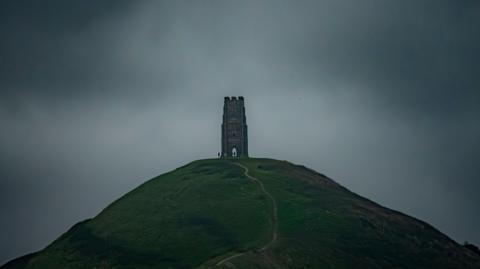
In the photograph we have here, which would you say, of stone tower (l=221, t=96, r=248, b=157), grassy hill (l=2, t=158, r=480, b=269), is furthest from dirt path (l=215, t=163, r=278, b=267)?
stone tower (l=221, t=96, r=248, b=157)

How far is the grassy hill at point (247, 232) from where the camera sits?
84.6m

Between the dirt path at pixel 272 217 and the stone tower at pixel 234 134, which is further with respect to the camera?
the stone tower at pixel 234 134

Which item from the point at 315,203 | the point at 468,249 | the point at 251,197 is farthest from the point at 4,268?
the point at 468,249

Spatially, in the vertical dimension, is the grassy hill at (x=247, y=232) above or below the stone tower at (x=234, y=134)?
below

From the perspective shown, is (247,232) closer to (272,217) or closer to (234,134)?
(272,217)

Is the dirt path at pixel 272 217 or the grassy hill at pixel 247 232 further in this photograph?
the grassy hill at pixel 247 232

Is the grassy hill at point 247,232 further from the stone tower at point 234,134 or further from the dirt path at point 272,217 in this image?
the stone tower at point 234,134

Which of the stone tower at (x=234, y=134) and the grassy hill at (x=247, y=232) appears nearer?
the grassy hill at (x=247, y=232)

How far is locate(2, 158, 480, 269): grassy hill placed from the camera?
84562 mm

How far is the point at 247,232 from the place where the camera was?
307 feet

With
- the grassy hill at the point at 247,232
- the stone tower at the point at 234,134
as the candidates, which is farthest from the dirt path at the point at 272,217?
the stone tower at the point at 234,134

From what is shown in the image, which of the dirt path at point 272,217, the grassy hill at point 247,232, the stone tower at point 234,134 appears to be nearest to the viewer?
the dirt path at point 272,217

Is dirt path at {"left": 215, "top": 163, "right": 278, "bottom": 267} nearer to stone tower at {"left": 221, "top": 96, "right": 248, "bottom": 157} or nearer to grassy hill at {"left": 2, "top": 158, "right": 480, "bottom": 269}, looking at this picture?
grassy hill at {"left": 2, "top": 158, "right": 480, "bottom": 269}

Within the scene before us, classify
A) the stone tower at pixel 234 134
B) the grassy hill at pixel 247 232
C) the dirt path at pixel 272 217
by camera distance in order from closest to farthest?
1. the dirt path at pixel 272 217
2. the grassy hill at pixel 247 232
3. the stone tower at pixel 234 134
